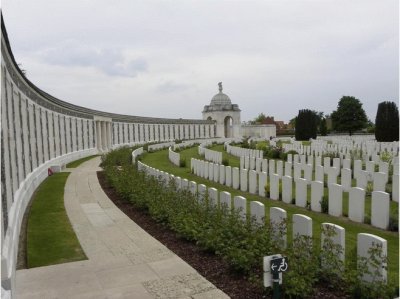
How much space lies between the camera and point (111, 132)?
39656 millimetres

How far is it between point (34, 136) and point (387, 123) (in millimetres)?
32214

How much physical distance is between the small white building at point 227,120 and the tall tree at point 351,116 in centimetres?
1266

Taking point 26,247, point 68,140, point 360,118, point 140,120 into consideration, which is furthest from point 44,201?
point 360,118

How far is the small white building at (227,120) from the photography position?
63219 mm

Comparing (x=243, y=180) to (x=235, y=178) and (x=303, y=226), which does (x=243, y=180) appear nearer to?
(x=235, y=178)

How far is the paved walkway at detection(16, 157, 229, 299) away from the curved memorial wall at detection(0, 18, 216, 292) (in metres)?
0.50

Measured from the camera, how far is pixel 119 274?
18.4 ft

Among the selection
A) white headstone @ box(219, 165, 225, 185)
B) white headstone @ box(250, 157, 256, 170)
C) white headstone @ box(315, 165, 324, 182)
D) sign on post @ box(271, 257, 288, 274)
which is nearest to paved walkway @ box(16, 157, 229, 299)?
sign on post @ box(271, 257, 288, 274)

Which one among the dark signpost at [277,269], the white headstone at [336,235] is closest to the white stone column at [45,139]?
the white headstone at [336,235]

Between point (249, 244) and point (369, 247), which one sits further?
point (249, 244)

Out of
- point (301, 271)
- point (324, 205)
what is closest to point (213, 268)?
point (301, 271)

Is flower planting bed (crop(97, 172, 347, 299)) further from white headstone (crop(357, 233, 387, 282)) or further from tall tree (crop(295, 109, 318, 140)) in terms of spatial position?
tall tree (crop(295, 109, 318, 140))

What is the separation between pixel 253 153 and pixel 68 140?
41.1ft

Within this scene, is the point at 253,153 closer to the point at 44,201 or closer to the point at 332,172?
the point at 332,172
